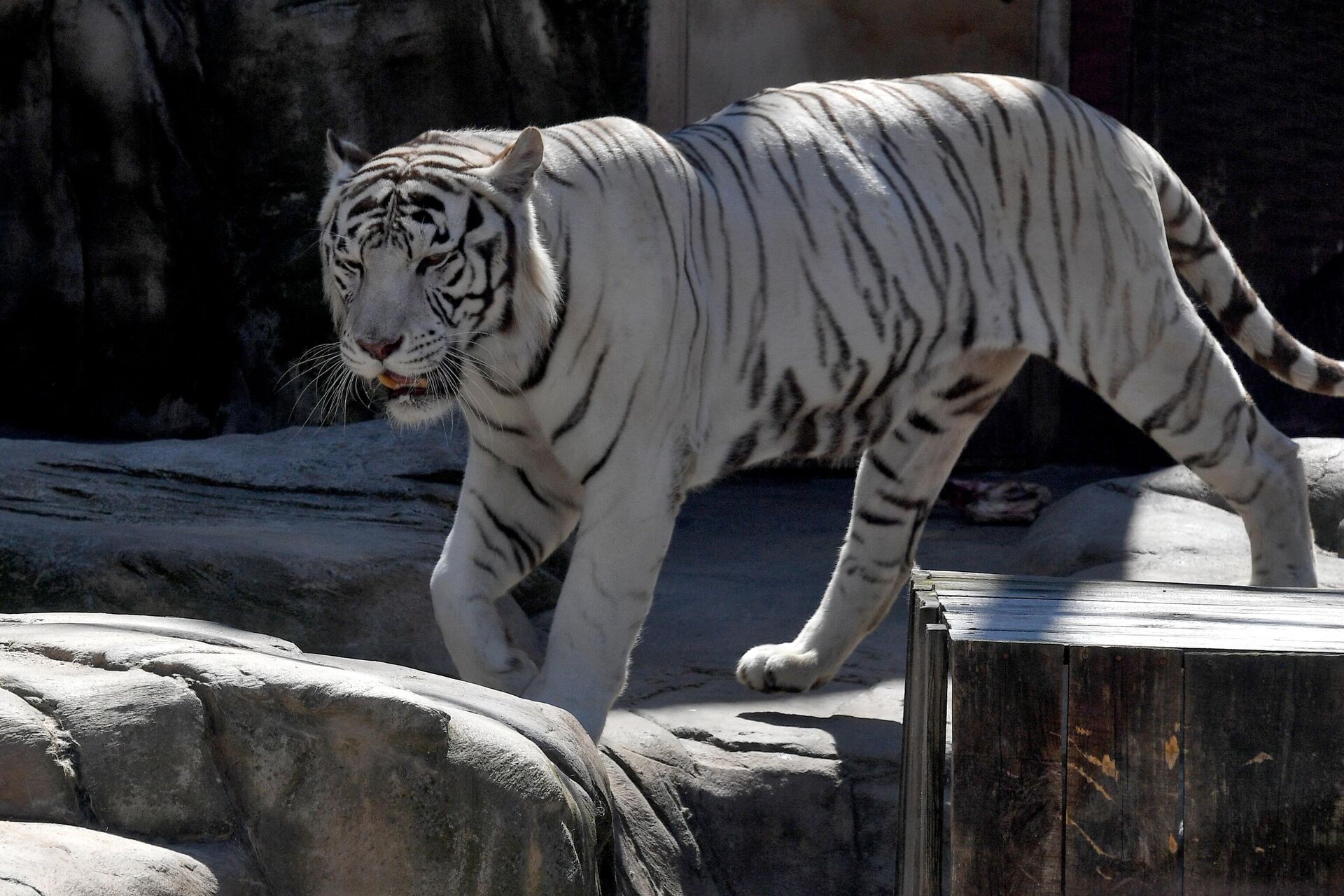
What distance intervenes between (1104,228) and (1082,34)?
3623 millimetres

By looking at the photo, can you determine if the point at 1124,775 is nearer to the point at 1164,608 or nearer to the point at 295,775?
the point at 1164,608

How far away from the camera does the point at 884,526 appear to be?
154 inches

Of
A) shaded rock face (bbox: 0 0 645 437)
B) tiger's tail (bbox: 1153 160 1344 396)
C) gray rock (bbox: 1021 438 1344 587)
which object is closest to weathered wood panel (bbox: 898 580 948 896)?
tiger's tail (bbox: 1153 160 1344 396)

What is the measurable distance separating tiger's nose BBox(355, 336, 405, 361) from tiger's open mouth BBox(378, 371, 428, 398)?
49 millimetres

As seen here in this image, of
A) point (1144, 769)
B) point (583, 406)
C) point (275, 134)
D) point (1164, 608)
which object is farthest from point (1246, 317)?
point (275, 134)

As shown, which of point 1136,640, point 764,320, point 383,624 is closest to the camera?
point 1136,640

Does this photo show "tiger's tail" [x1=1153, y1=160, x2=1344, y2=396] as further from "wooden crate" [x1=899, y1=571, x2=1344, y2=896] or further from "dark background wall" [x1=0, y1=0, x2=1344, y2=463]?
"dark background wall" [x1=0, y1=0, x2=1344, y2=463]

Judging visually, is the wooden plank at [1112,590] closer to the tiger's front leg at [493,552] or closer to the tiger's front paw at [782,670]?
the tiger's front leg at [493,552]

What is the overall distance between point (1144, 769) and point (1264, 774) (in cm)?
16

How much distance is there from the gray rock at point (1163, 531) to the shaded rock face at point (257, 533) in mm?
1863

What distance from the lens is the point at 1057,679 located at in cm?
202

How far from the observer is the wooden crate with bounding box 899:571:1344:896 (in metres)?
2.02

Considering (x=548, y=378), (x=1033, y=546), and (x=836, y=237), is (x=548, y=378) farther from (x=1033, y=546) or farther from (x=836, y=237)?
(x=1033, y=546)

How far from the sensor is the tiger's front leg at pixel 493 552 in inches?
121
